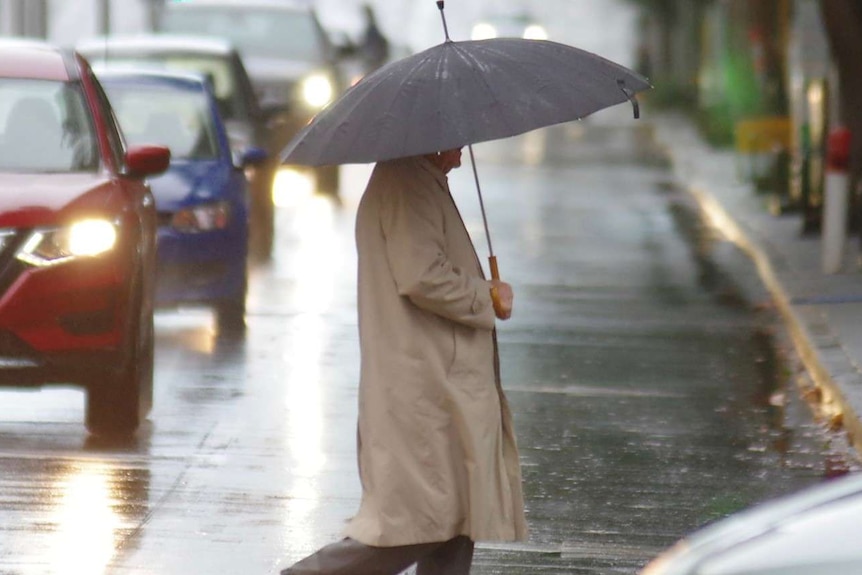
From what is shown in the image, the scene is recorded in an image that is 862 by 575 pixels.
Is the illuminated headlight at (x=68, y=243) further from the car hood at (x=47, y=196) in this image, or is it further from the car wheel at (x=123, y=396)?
the car wheel at (x=123, y=396)

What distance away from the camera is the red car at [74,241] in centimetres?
848

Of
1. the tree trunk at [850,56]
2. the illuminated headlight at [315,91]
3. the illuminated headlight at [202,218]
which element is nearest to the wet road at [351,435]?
the illuminated headlight at [202,218]

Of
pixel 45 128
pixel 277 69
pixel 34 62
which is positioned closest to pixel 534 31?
pixel 277 69

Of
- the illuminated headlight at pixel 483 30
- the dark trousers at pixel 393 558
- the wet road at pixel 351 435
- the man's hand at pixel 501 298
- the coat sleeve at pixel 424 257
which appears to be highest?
the illuminated headlight at pixel 483 30

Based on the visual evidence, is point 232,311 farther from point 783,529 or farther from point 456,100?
point 783,529

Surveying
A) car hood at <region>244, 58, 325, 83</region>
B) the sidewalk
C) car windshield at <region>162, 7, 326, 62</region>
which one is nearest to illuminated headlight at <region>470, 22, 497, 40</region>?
the sidewalk

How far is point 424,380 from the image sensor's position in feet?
19.0

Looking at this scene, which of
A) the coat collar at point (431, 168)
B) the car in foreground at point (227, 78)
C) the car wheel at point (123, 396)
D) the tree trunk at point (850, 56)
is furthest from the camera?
the car in foreground at point (227, 78)

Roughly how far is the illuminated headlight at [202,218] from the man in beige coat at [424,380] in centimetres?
720

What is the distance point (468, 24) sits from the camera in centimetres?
7125

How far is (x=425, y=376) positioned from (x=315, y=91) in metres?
16.9

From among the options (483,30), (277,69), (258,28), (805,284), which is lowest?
(805,284)

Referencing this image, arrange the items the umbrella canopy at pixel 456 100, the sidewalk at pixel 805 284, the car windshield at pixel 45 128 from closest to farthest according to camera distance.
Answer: the umbrella canopy at pixel 456 100 < the car windshield at pixel 45 128 < the sidewalk at pixel 805 284

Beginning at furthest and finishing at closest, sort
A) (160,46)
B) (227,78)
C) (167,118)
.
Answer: (160,46) → (227,78) → (167,118)
